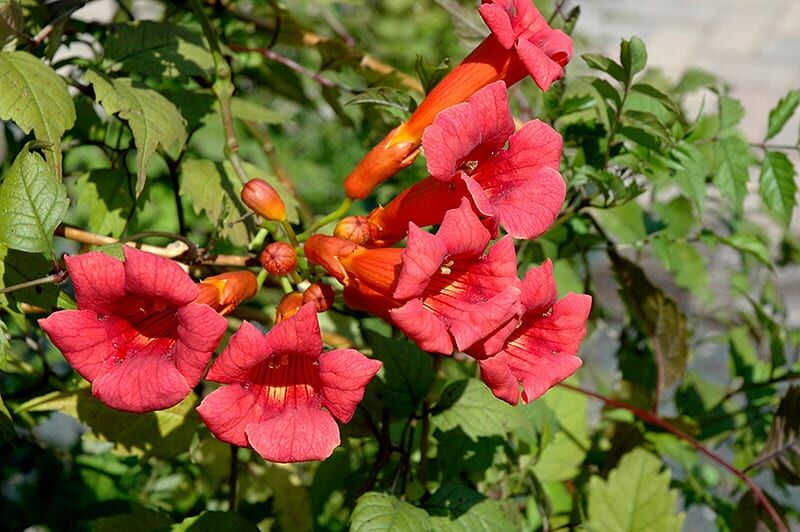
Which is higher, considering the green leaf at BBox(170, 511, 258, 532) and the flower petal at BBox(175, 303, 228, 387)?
the flower petal at BBox(175, 303, 228, 387)

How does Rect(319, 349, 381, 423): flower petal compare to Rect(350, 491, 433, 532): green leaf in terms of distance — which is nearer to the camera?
Rect(319, 349, 381, 423): flower petal

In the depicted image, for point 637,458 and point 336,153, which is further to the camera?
point 336,153

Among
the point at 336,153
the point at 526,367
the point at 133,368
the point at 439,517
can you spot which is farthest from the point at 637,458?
the point at 336,153

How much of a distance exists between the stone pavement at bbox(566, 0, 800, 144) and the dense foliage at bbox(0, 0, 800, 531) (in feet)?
20.1

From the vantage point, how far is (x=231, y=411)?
1102 mm

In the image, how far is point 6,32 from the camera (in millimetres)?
1340

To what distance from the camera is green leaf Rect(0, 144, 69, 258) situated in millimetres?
1176

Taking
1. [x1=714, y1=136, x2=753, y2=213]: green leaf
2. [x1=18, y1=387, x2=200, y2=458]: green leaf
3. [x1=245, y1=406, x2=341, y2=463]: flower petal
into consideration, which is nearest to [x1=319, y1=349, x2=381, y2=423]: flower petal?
[x1=245, y1=406, x2=341, y2=463]: flower petal

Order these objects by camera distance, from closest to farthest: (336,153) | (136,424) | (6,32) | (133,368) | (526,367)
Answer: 1. (133,368)
2. (526,367)
3. (6,32)
4. (136,424)
5. (336,153)

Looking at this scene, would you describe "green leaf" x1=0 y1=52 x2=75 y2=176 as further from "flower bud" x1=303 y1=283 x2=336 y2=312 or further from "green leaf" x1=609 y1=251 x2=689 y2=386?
"green leaf" x1=609 y1=251 x2=689 y2=386

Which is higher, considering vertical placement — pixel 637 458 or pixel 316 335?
pixel 316 335

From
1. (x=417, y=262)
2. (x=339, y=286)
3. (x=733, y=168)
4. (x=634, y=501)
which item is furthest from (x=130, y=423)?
(x=733, y=168)

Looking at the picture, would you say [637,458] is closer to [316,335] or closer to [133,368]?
[316,335]

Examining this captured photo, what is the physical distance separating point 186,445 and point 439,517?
1.58 feet
